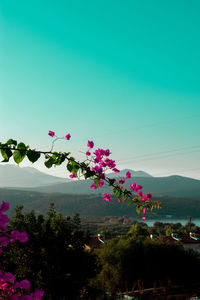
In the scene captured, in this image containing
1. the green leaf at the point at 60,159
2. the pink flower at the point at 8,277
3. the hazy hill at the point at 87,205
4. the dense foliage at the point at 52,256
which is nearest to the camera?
the pink flower at the point at 8,277

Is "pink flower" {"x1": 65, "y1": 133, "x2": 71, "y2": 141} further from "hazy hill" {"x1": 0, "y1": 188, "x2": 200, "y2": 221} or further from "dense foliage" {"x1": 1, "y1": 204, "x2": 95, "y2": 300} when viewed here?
"hazy hill" {"x1": 0, "y1": 188, "x2": 200, "y2": 221}

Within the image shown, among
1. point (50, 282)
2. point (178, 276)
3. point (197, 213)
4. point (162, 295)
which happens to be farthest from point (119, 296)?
point (197, 213)

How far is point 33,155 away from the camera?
321 cm

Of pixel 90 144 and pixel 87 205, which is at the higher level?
pixel 90 144

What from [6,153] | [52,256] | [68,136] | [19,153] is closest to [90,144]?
[68,136]

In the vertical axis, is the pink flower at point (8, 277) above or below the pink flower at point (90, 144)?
below

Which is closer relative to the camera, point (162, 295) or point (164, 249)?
point (162, 295)

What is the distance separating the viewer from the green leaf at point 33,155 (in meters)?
3.18

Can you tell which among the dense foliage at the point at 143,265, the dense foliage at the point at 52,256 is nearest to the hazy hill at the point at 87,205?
the dense foliage at the point at 143,265

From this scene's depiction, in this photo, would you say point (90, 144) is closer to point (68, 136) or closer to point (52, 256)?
point (68, 136)

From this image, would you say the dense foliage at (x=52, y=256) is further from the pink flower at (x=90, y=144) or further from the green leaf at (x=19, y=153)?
the green leaf at (x=19, y=153)

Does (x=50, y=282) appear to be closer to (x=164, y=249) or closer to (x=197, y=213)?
(x=164, y=249)

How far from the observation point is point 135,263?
1672 cm

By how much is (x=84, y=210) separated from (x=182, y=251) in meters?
106
